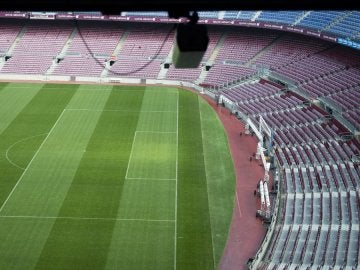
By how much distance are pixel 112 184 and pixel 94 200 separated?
2056mm

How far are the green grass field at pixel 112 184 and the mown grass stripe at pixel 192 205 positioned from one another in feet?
0.19

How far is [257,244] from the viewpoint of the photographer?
2316 centimetres

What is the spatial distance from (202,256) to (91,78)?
32.6m

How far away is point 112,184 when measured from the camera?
28.3 m

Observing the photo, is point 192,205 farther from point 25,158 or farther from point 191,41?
point 191,41

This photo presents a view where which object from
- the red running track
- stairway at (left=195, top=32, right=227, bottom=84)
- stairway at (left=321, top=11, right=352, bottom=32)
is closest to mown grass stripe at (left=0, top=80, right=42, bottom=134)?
stairway at (left=195, top=32, right=227, bottom=84)

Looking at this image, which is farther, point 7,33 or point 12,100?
point 7,33

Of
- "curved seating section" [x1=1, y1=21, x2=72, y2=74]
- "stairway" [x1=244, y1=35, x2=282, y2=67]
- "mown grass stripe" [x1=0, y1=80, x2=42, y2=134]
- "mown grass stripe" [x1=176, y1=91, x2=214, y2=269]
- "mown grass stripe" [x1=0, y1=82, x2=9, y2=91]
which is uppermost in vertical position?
"curved seating section" [x1=1, y1=21, x2=72, y2=74]

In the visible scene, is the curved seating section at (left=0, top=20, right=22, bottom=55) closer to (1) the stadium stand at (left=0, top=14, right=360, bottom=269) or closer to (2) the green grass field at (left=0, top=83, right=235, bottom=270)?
(1) the stadium stand at (left=0, top=14, right=360, bottom=269)

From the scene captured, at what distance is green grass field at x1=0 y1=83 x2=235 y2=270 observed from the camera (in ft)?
72.9

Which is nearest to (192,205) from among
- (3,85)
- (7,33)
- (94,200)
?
(94,200)

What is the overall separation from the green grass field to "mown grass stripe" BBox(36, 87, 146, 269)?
0.17ft

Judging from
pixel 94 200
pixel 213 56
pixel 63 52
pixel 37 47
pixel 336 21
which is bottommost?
pixel 94 200

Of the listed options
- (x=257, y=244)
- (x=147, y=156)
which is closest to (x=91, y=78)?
(x=147, y=156)
